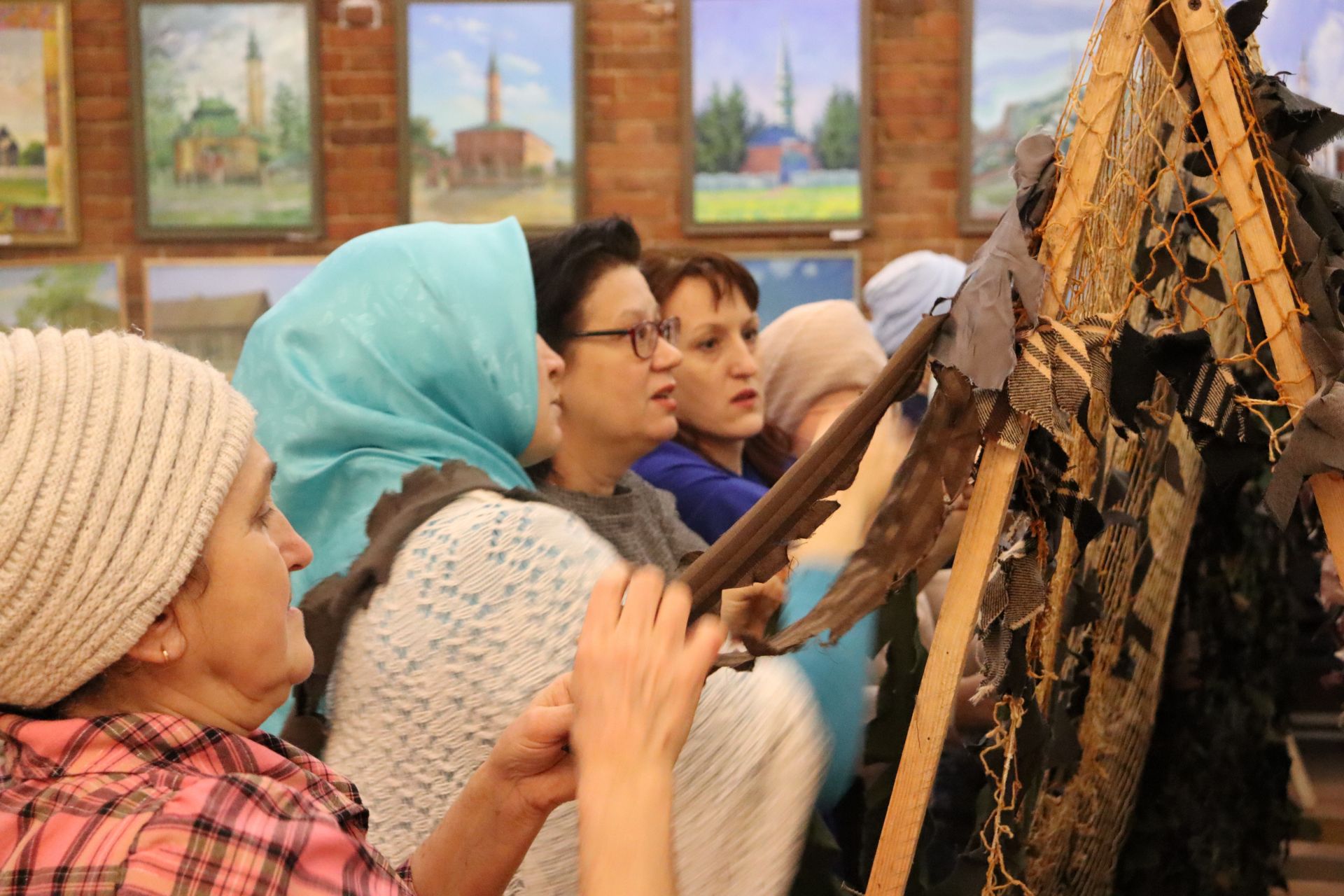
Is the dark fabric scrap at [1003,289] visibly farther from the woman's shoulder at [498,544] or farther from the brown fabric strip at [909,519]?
the woman's shoulder at [498,544]

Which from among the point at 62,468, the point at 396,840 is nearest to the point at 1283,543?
the point at 396,840

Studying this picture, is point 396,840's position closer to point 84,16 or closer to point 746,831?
point 746,831

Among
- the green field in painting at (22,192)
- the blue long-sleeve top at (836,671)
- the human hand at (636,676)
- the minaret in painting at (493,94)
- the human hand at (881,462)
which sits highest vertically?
the minaret in painting at (493,94)

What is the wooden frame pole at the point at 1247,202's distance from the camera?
1.19m

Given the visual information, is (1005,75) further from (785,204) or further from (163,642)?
(163,642)

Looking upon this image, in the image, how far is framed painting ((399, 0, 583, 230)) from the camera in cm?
432

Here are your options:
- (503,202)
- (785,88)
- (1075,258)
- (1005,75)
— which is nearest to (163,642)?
(1075,258)

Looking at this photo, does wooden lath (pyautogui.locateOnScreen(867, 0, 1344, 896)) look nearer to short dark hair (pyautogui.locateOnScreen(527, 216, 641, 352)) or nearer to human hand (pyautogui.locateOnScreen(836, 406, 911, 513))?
human hand (pyautogui.locateOnScreen(836, 406, 911, 513))

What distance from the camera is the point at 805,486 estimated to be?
124 centimetres

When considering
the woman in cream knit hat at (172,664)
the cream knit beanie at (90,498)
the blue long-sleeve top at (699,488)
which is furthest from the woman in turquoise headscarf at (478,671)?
the blue long-sleeve top at (699,488)

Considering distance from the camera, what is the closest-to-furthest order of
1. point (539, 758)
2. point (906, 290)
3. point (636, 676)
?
point (636, 676) → point (539, 758) → point (906, 290)

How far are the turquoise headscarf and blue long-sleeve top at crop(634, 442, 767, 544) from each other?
64cm

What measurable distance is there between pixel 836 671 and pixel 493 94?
10.5 ft

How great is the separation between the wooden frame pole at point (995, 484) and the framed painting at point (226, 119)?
356 centimetres
